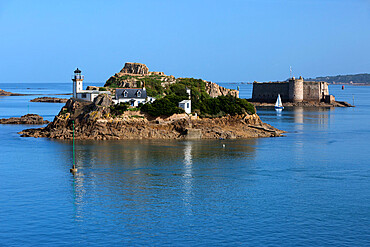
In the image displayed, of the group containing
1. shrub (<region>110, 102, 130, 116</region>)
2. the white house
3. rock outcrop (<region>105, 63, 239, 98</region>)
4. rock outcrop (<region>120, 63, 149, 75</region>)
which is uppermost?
rock outcrop (<region>120, 63, 149, 75</region>)

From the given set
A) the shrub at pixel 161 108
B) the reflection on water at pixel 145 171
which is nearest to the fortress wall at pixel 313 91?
the shrub at pixel 161 108

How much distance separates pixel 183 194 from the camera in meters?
41.0

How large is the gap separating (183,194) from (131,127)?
31130 millimetres

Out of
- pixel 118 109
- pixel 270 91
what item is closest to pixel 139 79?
pixel 118 109

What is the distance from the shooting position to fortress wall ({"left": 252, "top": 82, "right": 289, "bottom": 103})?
527 feet

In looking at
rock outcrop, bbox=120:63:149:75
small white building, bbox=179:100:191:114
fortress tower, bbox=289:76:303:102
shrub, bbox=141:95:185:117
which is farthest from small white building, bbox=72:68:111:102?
fortress tower, bbox=289:76:303:102

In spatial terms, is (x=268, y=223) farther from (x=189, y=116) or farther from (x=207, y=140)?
(x=189, y=116)

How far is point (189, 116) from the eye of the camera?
74312mm

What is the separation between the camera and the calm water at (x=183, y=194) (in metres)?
31.8

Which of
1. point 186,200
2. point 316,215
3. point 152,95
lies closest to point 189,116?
point 152,95

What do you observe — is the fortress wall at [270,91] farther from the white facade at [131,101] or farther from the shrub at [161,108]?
the white facade at [131,101]

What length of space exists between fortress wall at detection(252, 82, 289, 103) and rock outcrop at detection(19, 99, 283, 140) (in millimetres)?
86989

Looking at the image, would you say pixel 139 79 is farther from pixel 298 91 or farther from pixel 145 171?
pixel 298 91

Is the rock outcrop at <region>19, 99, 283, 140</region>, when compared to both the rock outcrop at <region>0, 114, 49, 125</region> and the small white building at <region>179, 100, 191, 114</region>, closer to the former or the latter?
the small white building at <region>179, 100, 191, 114</region>
